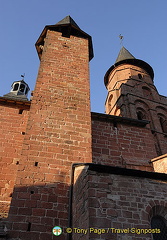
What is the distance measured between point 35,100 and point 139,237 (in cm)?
483

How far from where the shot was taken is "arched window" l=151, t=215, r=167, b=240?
4.27 metres

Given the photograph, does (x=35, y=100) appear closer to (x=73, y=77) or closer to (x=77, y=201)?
(x=73, y=77)

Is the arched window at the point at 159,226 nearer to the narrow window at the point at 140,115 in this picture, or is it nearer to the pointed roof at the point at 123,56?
the narrow window at the point at 140,115

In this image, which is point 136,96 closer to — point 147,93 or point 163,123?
point 147,93

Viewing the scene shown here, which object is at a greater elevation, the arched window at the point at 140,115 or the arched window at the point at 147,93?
the arched window at the point at 147,93

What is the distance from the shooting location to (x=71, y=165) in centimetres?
604

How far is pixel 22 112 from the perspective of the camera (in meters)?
8.38

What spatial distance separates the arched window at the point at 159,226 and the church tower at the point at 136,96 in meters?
10.7

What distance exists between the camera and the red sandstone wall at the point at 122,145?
7.96 m

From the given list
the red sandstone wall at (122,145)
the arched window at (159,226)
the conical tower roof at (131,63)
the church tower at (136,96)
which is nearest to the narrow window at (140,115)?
the church tower at (136,96)

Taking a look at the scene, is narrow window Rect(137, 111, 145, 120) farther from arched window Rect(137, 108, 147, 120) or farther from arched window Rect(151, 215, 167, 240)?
arched window Rect(151, 215, 167, 240)

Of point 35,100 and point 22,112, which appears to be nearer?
point 35,100

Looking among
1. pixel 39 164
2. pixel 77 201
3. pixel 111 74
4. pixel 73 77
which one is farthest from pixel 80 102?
pixel 111 74

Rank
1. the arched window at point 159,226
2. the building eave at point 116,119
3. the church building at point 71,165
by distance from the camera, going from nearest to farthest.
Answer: the church building at point 71,165 → the arched window at point 159,226 → the building eave at point 116,119
